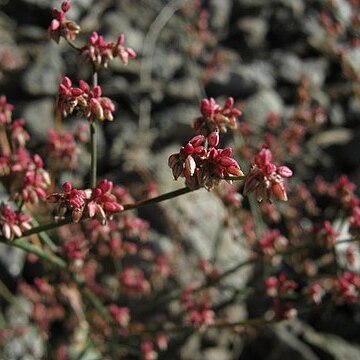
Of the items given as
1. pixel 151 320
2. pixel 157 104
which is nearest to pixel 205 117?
pixel 151 320

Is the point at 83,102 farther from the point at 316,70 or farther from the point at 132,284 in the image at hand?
the point at 316,70

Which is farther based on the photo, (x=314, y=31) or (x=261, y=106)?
(x=314, y=31)

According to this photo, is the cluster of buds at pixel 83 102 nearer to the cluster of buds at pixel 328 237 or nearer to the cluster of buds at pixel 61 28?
the cluster of buds at pixel 61 28

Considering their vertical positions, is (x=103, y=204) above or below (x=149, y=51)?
below

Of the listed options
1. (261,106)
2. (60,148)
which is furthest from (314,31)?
(60,148)

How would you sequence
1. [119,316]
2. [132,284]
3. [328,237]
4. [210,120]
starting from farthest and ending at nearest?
1. [132,284]
2. [119,316]
3. [328,237]
4. [210,120]

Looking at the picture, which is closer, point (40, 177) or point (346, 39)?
Result: point (40, 177)

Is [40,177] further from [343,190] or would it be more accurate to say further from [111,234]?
[343,190]
